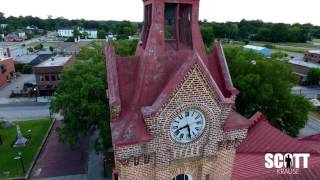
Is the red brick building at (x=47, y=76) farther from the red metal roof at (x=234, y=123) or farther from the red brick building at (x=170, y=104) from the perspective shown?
the red metal roof at (x=234, y=123)

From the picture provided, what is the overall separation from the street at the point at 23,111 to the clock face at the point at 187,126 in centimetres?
3738

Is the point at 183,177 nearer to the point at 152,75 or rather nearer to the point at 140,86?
the point at 140,86

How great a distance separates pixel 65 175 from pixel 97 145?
4472 mm

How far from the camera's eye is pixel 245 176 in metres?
15.0

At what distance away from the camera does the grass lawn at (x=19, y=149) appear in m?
29.0

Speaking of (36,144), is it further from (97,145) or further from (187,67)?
(187,67)

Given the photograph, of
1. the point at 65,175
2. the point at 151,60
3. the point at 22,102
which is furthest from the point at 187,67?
the point at 22,102

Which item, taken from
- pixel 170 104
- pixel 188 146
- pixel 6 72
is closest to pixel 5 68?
pixel 6 72

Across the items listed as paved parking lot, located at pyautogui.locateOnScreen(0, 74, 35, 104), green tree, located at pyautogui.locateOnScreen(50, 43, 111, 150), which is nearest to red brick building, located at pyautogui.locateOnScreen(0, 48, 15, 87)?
paved parking lot, located at pyautogui.locateOnScreen(0, 74, 35, 104)

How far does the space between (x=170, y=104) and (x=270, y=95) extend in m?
22.0

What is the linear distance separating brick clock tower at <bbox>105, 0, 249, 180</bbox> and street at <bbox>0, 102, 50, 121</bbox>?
119 ft

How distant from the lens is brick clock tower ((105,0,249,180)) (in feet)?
34.9

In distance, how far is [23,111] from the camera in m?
46.1

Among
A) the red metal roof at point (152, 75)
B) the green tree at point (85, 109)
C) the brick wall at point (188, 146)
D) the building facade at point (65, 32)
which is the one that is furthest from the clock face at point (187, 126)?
the building facade at point (65, 32)
